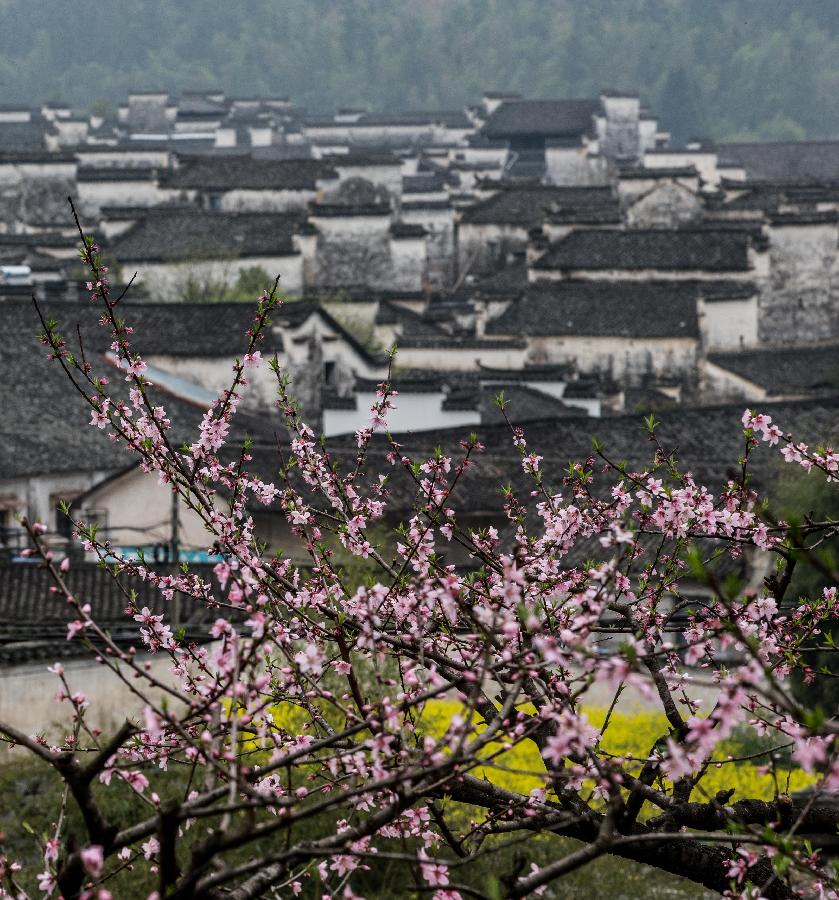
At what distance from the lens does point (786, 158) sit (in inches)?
3125

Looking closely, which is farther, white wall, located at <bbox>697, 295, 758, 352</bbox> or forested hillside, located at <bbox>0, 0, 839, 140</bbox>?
forested hillside, located at <bbox>0, 0, 839, 140</bbox>

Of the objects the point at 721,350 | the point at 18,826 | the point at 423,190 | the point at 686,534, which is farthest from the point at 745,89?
the point at 686,534

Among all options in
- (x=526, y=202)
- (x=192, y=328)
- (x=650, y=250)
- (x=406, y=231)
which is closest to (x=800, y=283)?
(x=650, y=250)

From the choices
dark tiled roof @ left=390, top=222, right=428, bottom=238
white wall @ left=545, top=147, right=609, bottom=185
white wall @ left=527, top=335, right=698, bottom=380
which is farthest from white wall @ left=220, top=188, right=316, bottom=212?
white wall @ left=545, top=147, right=609, bottom=185

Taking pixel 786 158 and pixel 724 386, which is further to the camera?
pixel 786 158

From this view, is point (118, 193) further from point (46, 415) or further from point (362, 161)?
point (46, 415)

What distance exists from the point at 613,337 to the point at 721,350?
339 cm

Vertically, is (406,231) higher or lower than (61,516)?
lower

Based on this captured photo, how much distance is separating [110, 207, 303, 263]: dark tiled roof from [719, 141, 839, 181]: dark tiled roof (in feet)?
100

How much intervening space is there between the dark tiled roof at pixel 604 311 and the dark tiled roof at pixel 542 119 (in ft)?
101

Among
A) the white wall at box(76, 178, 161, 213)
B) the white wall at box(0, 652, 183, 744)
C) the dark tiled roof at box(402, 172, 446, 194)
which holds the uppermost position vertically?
the white wall at box(0, 652, 183, 744)

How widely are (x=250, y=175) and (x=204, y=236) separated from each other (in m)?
7.92

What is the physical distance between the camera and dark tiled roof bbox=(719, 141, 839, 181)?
7792cm

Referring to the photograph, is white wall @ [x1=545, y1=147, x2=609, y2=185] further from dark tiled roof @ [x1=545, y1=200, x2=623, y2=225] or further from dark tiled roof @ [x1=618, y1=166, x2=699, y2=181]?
dark tiled roof @ [x1=545, y1=200, x2=623, y2=225]
